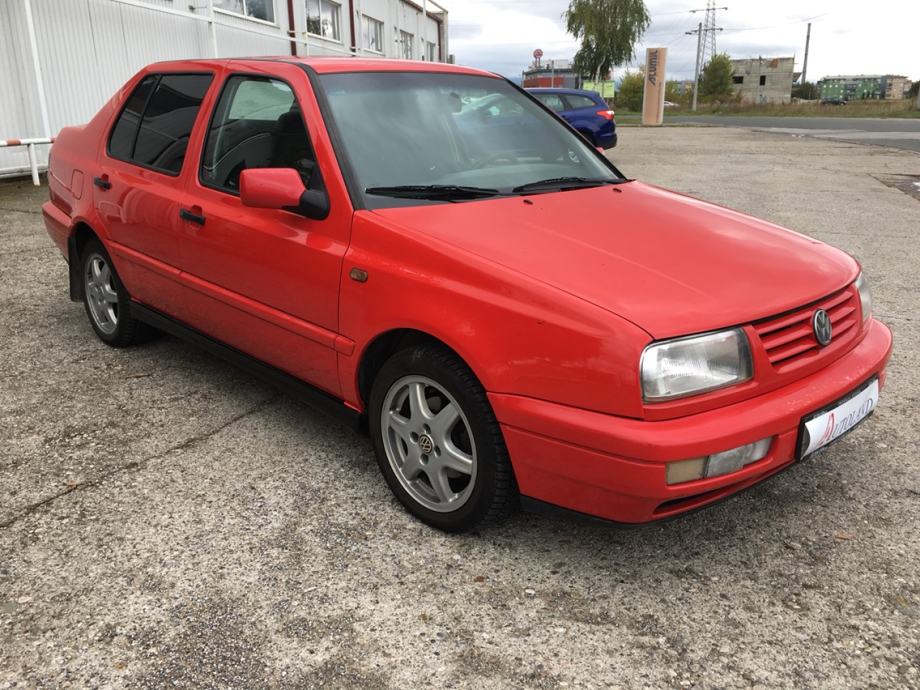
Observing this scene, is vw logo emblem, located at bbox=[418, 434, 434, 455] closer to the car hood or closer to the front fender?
the front fender

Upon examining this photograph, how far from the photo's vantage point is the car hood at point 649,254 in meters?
2.26

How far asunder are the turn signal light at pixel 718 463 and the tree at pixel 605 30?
52734 millimetres

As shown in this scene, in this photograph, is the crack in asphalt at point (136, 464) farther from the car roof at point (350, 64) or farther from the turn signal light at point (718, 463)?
the turn signal light at point (718, 463)

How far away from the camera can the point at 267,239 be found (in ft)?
10.1

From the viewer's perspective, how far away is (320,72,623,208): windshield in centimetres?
294

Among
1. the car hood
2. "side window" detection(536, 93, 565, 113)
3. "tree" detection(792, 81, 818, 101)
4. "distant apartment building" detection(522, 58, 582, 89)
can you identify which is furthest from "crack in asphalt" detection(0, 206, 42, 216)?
"tree" detection(792, 81, 818, 101)

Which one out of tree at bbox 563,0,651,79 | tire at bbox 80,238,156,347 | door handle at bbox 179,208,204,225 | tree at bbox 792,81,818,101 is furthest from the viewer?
tree at bbox 792,81,818,101

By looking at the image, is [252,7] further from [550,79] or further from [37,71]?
[550,79]

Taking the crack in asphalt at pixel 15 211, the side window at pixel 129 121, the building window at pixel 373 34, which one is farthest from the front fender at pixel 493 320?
the building window at pixel 373 34

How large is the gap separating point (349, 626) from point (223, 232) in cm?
180

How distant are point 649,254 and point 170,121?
8.39 feet

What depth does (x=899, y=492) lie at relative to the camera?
295 centimetres

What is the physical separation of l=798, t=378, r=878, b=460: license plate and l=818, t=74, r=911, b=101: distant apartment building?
111 metres

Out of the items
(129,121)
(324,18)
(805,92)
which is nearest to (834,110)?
(324,18)
